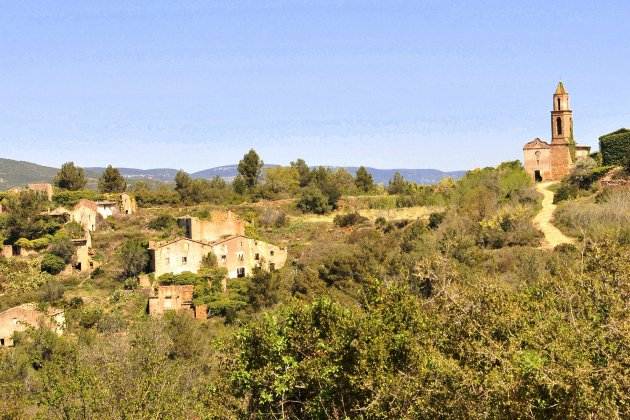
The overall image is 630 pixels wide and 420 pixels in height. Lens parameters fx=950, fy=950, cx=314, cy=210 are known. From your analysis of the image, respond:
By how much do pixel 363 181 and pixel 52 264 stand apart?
3121 cm

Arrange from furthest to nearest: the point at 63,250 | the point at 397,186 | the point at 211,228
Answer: the point at 397,186
the point at 211,228
the point at 63,250

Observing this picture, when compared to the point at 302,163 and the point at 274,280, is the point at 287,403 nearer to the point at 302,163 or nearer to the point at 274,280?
the point at 274,280

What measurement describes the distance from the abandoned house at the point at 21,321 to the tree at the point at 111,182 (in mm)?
27315

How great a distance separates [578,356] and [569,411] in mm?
1372

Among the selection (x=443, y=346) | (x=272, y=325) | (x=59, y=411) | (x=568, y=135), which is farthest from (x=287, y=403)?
(x=568, y=135)

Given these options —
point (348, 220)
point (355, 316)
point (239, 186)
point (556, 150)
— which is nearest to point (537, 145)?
point (556, 150)

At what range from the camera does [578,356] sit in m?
13.4

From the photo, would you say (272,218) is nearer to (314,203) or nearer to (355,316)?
(314,203)

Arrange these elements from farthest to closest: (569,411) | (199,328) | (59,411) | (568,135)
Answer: (568,135), (199,328), (59,411), (569,411)

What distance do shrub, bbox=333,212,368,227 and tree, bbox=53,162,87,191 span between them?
68.3 feet

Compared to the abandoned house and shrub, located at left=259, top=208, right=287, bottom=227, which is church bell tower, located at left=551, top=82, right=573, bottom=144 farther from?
the abandoned house

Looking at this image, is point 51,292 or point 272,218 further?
point 272,218

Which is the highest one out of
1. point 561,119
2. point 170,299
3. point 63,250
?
point 561,119

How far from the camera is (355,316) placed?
1927 centimetres
